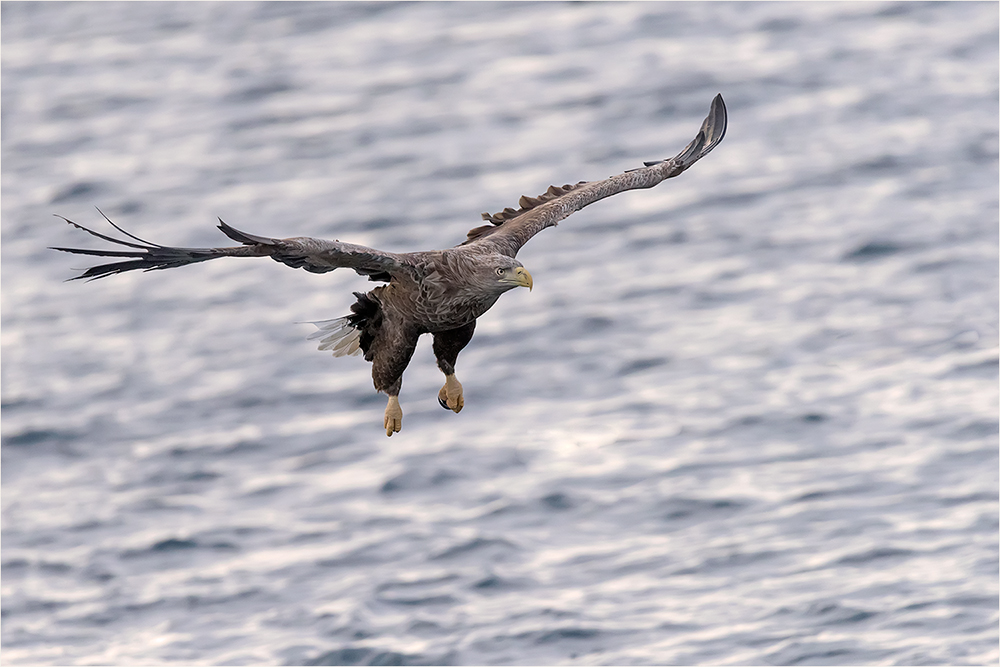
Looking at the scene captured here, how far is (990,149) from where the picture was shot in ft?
126

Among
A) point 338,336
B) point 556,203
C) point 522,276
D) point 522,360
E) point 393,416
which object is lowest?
point 393,416

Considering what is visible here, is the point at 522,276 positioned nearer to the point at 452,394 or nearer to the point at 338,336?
the point at 452,394

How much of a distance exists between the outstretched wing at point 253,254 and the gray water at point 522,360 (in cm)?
1965

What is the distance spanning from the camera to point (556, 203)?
13453mm

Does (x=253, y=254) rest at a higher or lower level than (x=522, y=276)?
higher

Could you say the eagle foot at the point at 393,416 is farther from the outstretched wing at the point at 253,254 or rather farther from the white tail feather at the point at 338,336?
the outstretched wing at the point at 253,254

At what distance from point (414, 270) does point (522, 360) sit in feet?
75.4

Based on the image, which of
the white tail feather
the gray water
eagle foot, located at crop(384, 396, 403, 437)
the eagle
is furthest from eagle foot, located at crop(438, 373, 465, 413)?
the gray water

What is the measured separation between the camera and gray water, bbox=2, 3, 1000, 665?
31.6 metres

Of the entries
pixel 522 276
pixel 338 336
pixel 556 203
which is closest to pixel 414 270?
pixel 522 276

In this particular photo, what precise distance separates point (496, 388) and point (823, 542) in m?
7.26

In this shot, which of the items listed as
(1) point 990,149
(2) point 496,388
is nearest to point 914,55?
(1) point 990,149

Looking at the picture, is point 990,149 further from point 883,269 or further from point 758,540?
point 758,540

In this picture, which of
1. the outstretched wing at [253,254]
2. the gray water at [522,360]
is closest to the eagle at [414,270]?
the outstretched wing at [253,254]
